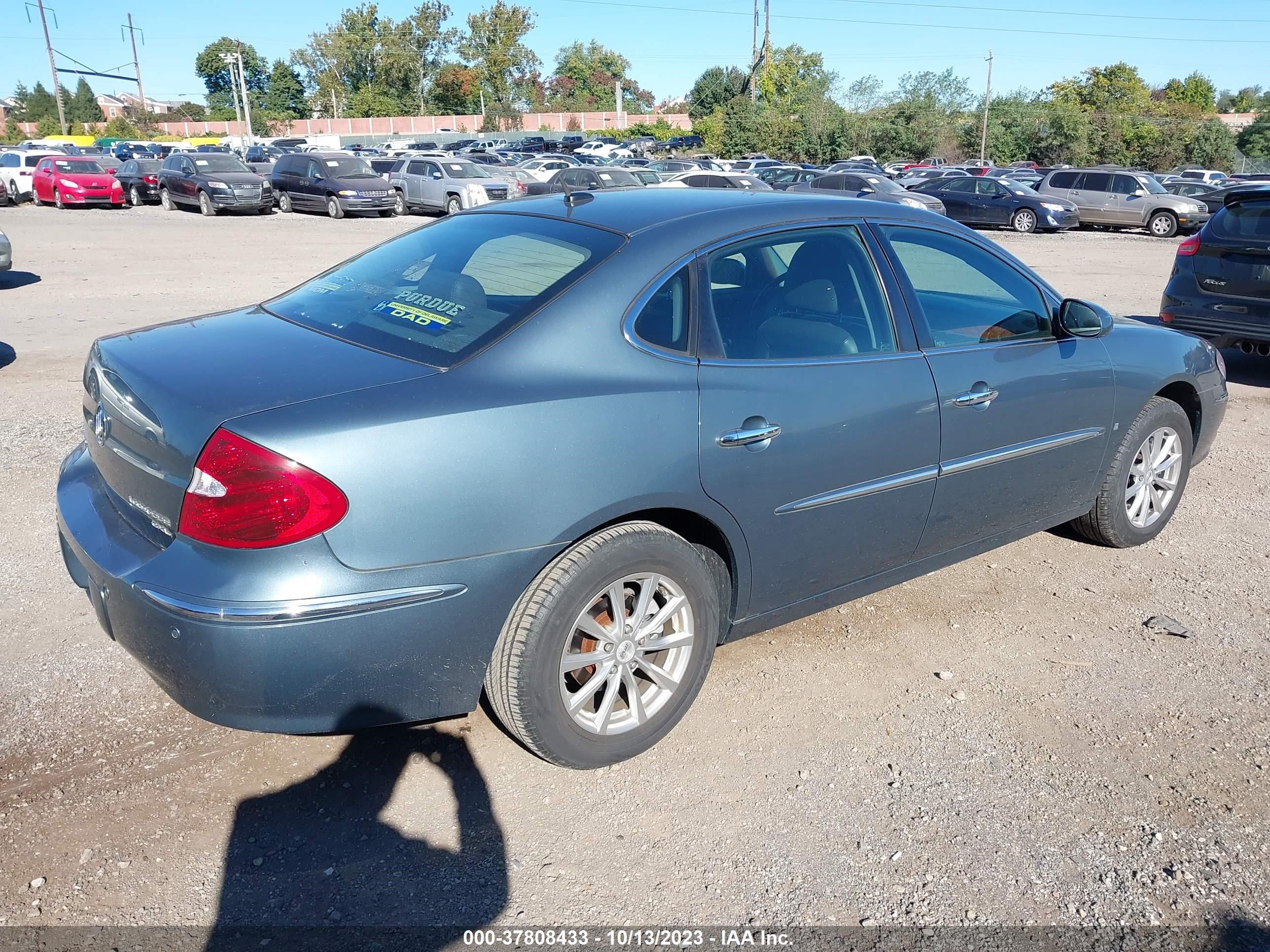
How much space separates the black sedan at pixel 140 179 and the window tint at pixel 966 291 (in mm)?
30818

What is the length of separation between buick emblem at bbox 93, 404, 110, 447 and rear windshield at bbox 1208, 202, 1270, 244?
852cm

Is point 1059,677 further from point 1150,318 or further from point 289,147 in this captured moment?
point 289,147

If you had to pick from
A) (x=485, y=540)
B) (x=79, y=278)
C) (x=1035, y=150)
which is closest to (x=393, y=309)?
(x=485, y=540)

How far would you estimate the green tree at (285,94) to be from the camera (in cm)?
10406

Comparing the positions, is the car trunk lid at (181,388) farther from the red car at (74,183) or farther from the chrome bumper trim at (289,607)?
the red car at (74,183)

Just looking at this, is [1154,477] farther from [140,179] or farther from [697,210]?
[140,179]

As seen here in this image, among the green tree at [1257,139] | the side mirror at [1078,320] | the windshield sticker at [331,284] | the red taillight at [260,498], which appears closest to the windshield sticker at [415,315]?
the windshield sticker at [331,284]

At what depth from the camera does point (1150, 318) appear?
11.7 m

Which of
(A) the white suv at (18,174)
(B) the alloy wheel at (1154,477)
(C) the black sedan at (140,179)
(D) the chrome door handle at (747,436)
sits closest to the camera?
(D) the chrome door handle at (747,436)

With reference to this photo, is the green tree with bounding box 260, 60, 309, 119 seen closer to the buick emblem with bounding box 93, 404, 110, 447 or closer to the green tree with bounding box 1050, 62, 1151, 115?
the green tree with bounding box 1050, 62, 1151, 115

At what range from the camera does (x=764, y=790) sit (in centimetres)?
307

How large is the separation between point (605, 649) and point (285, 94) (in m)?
115

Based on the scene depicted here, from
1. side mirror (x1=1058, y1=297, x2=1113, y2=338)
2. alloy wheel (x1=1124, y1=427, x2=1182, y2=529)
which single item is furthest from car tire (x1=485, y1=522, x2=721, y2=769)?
alloy wheel (x1=1124, y1=427, x2=1182, y2=529)

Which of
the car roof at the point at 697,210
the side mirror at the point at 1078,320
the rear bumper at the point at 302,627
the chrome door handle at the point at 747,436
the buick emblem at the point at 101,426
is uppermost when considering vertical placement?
the car roof at the point at 697,210
